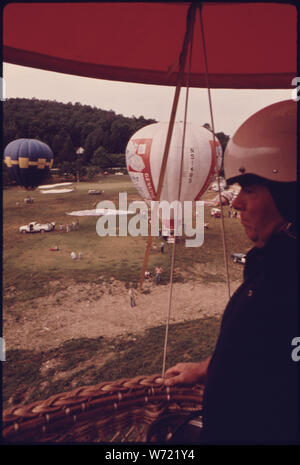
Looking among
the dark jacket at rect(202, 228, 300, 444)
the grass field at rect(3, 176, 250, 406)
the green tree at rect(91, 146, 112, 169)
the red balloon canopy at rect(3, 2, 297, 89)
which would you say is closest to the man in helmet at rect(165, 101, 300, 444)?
the dark jacket at rect(202, 228, 300, 444)

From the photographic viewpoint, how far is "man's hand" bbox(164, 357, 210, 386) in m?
1.88

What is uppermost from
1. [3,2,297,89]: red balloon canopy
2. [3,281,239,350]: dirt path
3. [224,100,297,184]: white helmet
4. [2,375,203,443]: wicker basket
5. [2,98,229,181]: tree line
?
[2,98,229,181]: tree line

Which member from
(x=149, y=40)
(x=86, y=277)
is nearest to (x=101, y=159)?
(x=86, y=277)

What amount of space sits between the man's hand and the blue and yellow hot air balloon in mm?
17512

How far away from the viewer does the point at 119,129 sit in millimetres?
30859

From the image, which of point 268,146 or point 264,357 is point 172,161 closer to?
point 268,146

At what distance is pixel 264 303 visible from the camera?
1065 mm

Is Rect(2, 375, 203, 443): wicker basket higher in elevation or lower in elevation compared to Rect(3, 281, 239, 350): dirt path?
higher

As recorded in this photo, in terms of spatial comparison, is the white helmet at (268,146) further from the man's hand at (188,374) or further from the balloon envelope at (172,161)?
the balloon envelope at (172,161)

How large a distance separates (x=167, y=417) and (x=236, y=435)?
942 mm

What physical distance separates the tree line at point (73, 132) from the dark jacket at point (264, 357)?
31042 mm

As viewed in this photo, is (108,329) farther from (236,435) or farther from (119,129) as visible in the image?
(119,129)

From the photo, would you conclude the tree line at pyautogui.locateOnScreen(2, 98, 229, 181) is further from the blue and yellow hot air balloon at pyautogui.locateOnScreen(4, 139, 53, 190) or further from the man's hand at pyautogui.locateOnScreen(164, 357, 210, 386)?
the man's hand at pyautogui.locateOnScreen(164, 357, 210, 386)

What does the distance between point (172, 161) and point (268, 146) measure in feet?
25.6
